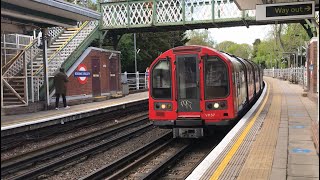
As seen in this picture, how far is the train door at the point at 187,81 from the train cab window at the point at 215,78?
0.27 m

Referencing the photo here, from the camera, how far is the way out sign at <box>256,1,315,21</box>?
7117 mm

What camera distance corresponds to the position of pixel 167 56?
10.7 m

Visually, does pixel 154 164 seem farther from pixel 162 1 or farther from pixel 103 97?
pixel 162 1

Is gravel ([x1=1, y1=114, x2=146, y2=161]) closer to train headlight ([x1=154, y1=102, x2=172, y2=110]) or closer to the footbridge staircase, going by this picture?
the footbridge staircase

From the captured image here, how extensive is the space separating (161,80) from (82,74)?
963 cm

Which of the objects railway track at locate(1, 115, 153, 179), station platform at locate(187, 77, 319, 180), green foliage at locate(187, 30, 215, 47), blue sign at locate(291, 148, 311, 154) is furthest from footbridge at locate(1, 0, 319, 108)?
green foliage at locate(187, 30, 215, 47)

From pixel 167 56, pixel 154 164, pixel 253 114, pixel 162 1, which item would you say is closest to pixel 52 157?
pixel 154 164

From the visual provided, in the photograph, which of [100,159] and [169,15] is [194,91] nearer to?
[100,159]

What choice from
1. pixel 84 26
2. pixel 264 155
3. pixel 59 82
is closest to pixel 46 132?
pixel 59 82

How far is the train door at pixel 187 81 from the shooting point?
34.5ft

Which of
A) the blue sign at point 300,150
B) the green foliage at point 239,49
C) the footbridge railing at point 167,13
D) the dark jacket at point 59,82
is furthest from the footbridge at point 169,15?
the green foliage at point 239,49

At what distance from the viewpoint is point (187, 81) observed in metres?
10.6

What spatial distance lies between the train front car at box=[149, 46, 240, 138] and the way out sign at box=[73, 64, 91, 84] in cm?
926

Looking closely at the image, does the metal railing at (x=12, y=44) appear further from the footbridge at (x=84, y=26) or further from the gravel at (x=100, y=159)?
the gravel at (x=100, y=159)
